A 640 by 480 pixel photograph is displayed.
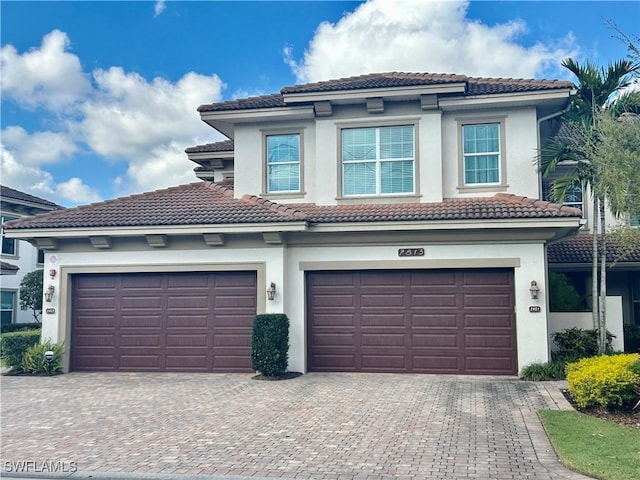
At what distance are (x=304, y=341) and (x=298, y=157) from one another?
201 inches

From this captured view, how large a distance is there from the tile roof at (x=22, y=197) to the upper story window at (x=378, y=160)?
56.7 ft

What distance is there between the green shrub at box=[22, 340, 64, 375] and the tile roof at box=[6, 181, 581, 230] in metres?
3.00

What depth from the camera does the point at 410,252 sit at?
13.5 metres

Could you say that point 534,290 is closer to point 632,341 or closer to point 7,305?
point 632,341

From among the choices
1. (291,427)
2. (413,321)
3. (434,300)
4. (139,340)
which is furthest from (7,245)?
(291,427)

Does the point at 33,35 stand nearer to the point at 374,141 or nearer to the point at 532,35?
the point at 374,141

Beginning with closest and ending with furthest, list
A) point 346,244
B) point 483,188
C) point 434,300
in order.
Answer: point 434,300
point 346,244
point 483,188

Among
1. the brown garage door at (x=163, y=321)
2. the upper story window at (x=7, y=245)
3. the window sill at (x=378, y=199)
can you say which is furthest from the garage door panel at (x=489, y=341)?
the upper story window at (x=7, y=245)

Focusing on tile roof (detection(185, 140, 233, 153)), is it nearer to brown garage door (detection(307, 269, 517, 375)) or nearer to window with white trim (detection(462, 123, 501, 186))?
brown garage door (detection(307, 269, 517, 375))

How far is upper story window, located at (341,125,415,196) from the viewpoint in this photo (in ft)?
49.1

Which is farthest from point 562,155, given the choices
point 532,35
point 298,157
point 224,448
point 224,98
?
point 224,448

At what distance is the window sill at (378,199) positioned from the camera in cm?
1477

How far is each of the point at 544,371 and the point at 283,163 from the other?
8.42 m

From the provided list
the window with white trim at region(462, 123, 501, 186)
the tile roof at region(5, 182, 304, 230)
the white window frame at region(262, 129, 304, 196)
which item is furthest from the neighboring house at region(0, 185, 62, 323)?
the window with white trim at region(462, 123, 501, 186)
